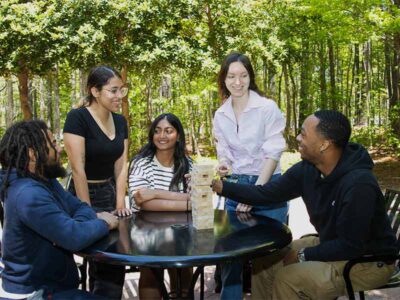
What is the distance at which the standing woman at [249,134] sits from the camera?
349 cm

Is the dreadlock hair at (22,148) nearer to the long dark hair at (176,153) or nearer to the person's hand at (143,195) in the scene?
the person's hand at (143,195)

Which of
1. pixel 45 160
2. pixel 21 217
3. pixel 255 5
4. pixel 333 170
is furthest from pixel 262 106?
pixel 255 5

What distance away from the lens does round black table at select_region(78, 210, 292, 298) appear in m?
2.18

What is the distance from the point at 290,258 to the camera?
2.96m

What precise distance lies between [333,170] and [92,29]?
831cm

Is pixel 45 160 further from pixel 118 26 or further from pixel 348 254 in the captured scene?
pixel 118 26

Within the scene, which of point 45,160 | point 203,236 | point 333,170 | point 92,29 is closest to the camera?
point 45,160

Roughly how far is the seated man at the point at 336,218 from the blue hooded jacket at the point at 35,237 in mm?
1264

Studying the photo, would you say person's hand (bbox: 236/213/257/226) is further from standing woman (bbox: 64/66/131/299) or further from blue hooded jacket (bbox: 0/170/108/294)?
blue hooded jacket (bbox: 0/170/108/294)

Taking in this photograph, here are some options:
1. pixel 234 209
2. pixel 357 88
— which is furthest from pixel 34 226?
pixel 357 88

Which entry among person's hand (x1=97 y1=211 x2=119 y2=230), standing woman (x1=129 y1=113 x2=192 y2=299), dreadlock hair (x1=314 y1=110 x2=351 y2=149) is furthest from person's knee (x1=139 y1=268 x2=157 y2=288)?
dreadlock hair (x1=314 y1=110 x2=351 y2=149)

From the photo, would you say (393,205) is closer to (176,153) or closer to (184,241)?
(176,153)

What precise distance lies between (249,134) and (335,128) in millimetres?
858

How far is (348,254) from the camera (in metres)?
2.62
